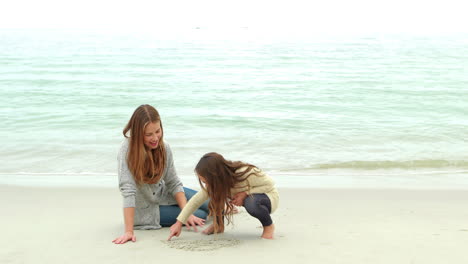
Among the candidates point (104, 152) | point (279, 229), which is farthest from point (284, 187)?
point (104, 152)

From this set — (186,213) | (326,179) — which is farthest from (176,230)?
(326,179)

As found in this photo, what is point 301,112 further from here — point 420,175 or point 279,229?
point 279,229

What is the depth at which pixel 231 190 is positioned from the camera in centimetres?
373

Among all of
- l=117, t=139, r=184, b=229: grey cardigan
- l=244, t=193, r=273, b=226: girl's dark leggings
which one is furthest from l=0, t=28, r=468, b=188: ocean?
l=244, t=193, r=273, b=226: girl's dark leggings

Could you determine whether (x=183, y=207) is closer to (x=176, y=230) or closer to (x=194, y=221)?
(x=194, y=221)

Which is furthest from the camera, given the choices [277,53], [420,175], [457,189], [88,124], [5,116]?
[277,53]

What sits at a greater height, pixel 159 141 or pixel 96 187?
pixel 159 141

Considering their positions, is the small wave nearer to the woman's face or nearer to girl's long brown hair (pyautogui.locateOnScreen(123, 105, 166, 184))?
girl's long brown hair (pyautogui.locateOnScreen(123, 105, 166, 184))

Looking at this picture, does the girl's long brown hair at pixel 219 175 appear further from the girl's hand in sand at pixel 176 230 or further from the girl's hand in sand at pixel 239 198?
the girl's hand in sand at pixel 176 230

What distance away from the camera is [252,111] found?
1205 cm

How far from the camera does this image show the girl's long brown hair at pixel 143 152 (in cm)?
375

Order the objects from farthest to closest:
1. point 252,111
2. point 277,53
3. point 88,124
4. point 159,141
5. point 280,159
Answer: point 277,53
point 252,111
point 88,124
point 280,159
point 159,141

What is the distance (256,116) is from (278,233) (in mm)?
7338

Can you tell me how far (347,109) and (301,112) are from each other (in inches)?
47.2
